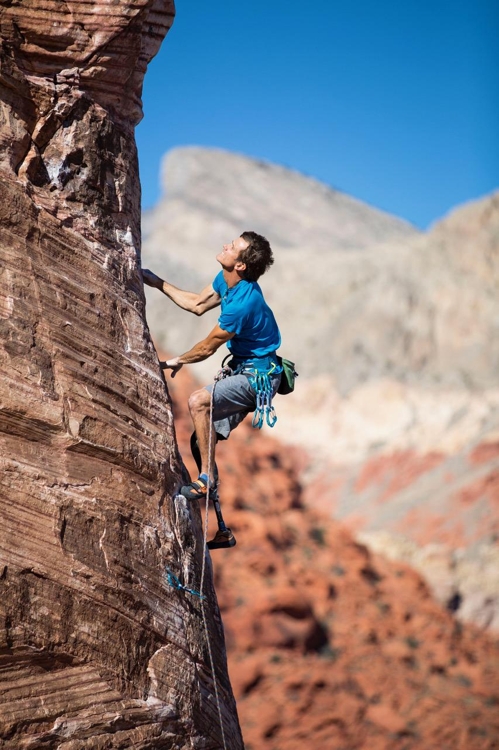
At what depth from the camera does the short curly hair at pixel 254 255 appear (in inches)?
271

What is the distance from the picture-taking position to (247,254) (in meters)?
6.89

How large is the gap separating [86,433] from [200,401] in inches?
39.8

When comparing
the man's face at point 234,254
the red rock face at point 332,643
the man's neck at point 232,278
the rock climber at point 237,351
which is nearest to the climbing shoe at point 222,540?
the rock climber at point 237,351

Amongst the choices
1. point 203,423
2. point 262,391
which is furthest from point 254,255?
point 203,423

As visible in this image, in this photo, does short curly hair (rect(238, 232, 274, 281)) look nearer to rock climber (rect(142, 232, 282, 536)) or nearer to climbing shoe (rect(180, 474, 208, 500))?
rock climber (rect(142, 232, 282, 536))

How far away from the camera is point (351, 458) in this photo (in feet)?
154

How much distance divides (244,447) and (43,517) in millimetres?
27662

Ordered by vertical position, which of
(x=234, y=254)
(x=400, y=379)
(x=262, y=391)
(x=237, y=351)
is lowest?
(x=262, y=391)

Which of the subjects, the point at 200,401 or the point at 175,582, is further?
the point at 200,401

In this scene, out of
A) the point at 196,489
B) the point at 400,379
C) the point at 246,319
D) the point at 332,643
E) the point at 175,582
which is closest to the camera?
the point at 175,582

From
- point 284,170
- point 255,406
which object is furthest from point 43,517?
point 284,170

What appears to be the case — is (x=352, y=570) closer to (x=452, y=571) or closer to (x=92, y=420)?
(x=452, y=571)

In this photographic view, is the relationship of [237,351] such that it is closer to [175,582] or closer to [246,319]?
[246,319]

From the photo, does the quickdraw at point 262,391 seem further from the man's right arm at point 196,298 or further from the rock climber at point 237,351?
the man's right arm at point 196,298
